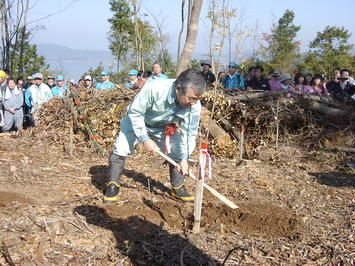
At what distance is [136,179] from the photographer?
5.12 meters

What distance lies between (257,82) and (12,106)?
5464mm

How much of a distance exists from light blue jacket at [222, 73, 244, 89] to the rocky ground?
8.39 ft

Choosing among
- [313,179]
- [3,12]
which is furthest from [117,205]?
[3,12]

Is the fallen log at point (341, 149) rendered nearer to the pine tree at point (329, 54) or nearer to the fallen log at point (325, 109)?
the fallen log at point (325, 109)

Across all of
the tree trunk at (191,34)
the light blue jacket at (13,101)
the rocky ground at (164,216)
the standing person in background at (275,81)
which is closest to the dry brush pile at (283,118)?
the standing person in background at (275,81)

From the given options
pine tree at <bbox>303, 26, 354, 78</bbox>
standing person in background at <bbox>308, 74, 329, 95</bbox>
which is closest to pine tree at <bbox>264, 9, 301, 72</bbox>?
pine tree at <bbox>303, 26, 354, 78</bbox>

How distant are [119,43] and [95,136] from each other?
14.5 m

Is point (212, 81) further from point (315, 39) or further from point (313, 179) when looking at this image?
point (315, 39)

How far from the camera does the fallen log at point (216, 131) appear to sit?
6.81 metres

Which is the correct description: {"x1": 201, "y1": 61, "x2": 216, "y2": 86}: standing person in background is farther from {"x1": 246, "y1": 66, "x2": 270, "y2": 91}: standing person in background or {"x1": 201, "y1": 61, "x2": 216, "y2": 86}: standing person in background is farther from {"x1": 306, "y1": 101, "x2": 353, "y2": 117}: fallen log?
{"x1": 306, "y1": 101, "x2": 353, "y2": 117}: fallen log

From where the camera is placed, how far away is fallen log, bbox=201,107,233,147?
6809 millimetres

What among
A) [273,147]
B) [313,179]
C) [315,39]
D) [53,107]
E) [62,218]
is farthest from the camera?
[315,39]

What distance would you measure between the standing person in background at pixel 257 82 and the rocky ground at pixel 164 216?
2257mm

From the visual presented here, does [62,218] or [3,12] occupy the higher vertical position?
[3,12]
